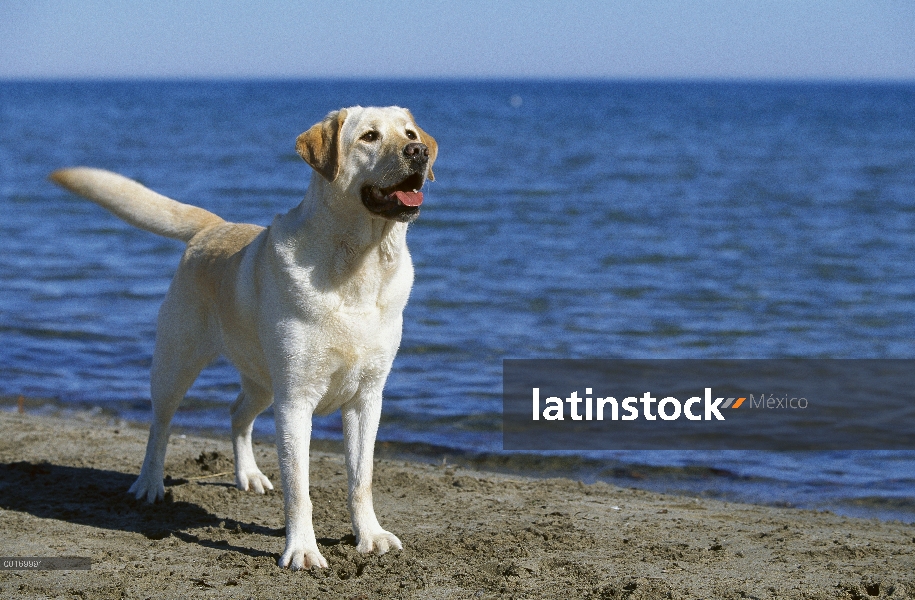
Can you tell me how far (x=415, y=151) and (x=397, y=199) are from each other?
0.20m

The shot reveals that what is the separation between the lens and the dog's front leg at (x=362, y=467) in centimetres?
446

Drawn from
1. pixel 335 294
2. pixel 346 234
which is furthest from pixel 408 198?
pixel 335 294

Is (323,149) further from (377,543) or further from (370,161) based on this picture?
(377,543)

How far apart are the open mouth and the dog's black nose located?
0.07 metres

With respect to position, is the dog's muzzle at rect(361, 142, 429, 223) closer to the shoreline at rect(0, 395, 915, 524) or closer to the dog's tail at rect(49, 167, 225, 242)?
the dog's tail at rect(49, 167, 225, 242)

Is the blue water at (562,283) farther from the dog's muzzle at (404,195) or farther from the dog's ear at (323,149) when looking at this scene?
the dog's ear at (323,149)

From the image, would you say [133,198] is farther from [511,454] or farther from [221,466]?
[511,454]

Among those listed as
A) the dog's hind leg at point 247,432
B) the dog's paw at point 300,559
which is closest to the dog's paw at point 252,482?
the dog's hind leg at point 247,432

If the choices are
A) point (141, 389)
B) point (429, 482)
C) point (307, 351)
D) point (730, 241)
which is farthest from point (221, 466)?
point (730, 241)

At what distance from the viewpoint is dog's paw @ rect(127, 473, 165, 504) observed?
17.1 ft

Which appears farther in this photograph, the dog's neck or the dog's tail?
the dog's tail

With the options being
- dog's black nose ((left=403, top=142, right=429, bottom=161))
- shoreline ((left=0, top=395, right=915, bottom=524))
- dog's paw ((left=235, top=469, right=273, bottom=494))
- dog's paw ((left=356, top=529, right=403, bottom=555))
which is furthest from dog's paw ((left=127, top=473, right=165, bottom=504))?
dog's black nose ((left=403, top=142, right=429, bottom=161))

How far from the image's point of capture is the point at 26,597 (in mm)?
3863

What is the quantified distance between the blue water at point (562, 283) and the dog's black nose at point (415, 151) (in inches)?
116
